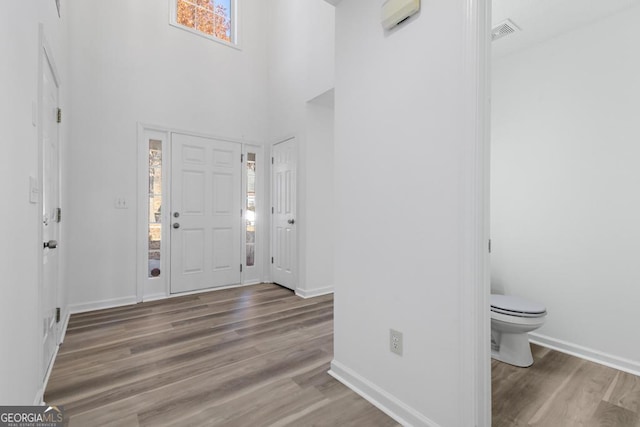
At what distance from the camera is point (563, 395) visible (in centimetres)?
171

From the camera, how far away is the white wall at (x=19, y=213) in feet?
3.39

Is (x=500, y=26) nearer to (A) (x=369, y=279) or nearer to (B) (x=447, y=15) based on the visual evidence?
(B) (x=447, y=15)

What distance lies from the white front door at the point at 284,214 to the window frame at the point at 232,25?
1552mm

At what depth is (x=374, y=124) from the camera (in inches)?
65.6

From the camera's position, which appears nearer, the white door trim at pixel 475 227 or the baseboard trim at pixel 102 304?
the white door trim at pixel 475 227

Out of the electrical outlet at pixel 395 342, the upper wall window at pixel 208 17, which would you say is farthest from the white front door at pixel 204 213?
the electrical outlet at pixel 395 342

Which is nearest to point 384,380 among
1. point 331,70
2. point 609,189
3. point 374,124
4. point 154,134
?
point 374,124

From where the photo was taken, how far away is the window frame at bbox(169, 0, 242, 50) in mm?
3721

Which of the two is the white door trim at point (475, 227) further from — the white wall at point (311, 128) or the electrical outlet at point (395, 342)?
the white wall at point (311, 128)

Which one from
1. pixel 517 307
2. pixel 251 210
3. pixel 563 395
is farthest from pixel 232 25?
pixel 563 395

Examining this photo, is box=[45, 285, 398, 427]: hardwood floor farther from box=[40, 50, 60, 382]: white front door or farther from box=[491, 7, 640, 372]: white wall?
box=[491, 7, 640, 372]: white wall

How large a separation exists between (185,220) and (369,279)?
9.46 feet

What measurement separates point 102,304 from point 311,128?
10.2 feet

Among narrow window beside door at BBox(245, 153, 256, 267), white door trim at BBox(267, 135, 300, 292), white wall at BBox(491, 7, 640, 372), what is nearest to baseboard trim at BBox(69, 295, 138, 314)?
narrow window beside door at BBox(245, 153, 256, 267)
